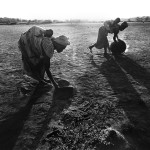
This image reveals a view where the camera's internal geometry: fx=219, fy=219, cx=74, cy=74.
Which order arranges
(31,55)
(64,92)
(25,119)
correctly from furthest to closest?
(31,55), (64,92), (25,119)

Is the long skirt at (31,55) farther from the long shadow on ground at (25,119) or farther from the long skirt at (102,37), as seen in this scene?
the long skirt at (102,37)

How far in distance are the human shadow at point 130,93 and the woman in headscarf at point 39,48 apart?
1665mm

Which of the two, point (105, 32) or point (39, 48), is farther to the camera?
point (105, 32)

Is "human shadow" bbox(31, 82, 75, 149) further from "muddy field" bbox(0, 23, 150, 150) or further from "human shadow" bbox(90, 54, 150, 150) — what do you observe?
"human shadow" bbox(90, 54, 150, 150)

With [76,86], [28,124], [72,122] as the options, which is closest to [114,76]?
[76,86]

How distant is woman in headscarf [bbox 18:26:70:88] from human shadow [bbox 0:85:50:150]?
921 mm

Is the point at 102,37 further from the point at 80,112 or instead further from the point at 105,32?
the point at 80,112

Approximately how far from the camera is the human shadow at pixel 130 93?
11.4 ft

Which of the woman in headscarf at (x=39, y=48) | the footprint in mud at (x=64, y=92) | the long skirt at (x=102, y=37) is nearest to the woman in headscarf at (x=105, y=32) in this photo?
the long skirt at (x=102, y=37)

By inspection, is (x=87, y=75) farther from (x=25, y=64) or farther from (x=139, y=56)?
(x=139, y=56)

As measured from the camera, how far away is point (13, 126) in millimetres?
3818

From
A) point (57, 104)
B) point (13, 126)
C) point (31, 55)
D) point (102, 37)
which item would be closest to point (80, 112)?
point (57, 104)

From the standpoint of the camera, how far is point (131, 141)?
3.29 meters

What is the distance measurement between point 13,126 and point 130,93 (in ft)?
8.85
